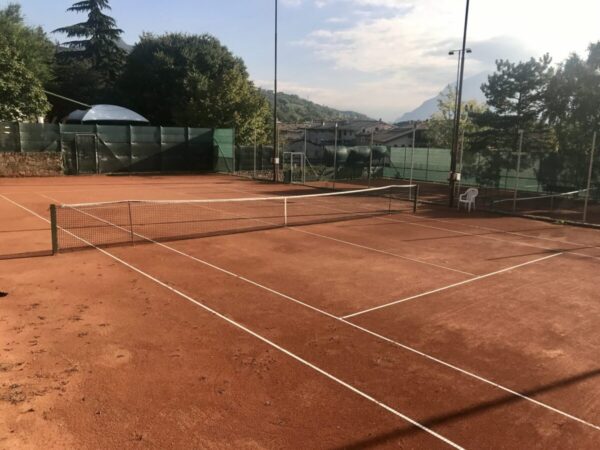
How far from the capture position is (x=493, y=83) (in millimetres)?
32469

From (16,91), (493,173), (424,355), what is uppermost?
(16,91)

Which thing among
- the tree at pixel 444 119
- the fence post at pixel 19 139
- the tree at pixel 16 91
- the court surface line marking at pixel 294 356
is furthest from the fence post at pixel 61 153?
the tree at pixel 444 119

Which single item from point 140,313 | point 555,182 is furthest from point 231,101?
point 140,313

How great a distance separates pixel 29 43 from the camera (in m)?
44.9

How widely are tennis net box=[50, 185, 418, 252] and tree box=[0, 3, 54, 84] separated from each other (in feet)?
96.6

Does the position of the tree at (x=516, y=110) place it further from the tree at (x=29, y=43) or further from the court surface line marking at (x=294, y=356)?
the tree at (x=29, y=43)

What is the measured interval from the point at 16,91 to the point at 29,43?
1749cm

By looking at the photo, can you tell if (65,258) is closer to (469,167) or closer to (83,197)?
(83,197)

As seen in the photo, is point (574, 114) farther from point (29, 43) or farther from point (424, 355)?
point (29, 43)

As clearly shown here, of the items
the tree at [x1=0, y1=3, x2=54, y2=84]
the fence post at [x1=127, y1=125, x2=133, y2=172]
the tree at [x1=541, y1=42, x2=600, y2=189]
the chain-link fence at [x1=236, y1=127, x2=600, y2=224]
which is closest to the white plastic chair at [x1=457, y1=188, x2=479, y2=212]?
the chain-link fence at [x1=236, y1=127, x2=600, y2=224]

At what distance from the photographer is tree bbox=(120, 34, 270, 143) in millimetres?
40750

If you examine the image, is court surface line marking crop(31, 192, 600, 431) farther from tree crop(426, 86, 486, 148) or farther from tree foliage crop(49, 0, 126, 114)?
tree foliage crop(49, 0, 126, 114)

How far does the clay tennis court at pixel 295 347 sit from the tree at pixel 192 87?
30182 millimetres

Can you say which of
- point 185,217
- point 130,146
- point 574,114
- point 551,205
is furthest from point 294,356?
point 130,146
